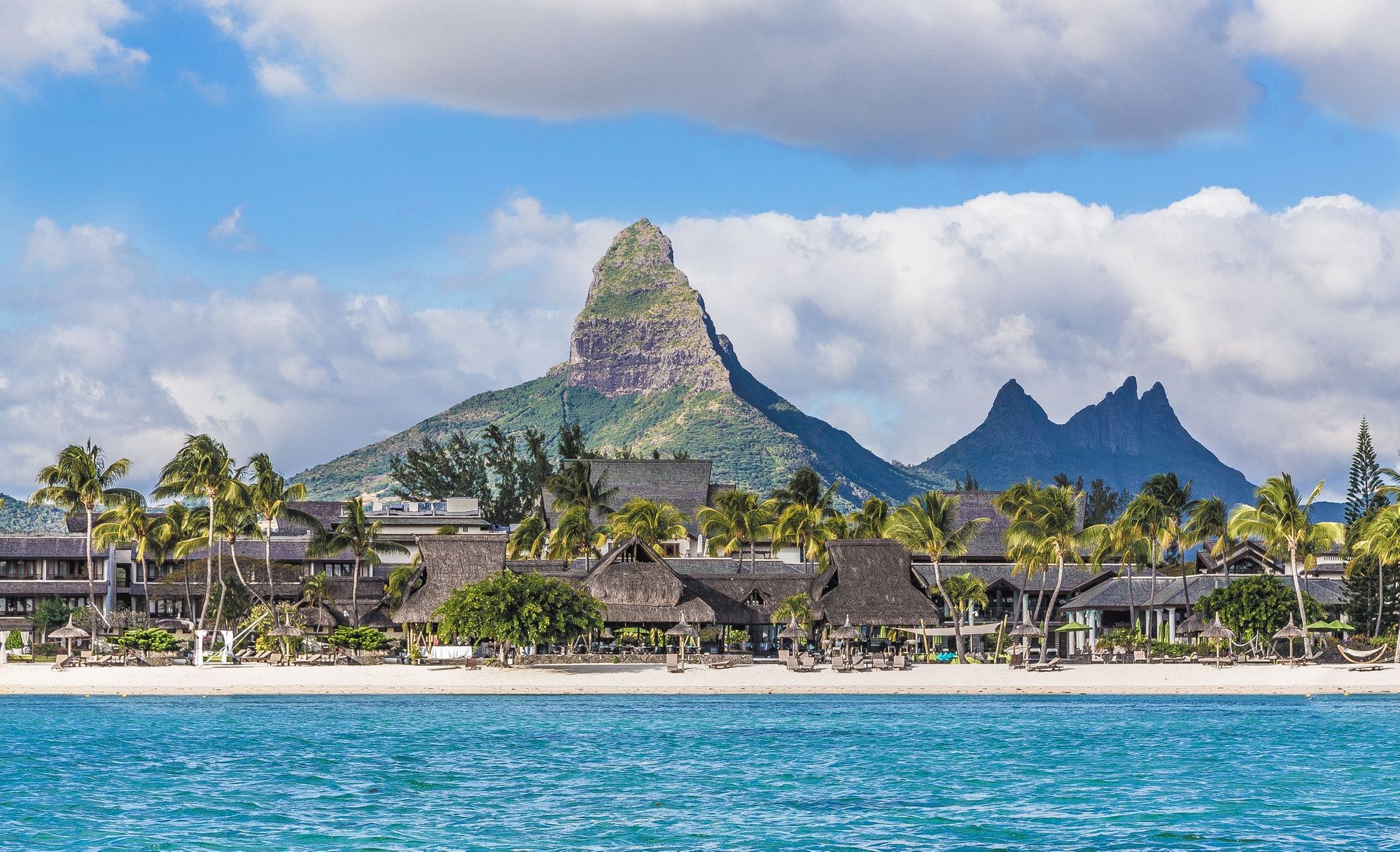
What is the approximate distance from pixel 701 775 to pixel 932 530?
32.1 metres

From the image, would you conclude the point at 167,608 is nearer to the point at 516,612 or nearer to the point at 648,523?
the point at 648,523

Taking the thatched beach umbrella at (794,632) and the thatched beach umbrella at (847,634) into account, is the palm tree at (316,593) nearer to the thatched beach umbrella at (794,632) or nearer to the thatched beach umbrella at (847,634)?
the thatched beach umbrella at (794,632)

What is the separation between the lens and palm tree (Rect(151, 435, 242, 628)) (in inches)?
2514

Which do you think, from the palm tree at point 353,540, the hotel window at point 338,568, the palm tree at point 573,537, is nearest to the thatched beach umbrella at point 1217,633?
the palm tree at point 573,537

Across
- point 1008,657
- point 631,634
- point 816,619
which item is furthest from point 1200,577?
point 631,634

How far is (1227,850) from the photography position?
23703 millimetres

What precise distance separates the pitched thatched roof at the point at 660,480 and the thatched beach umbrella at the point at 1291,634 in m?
35.7

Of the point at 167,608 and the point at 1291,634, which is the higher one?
the point at 167,608

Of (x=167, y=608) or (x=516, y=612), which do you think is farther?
(x=167, y=608)

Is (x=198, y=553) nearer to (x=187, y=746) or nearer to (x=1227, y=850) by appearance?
(x=187, y=746)

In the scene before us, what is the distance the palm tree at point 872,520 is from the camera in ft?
244

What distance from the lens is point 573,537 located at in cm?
7162

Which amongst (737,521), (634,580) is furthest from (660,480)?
(634,580)

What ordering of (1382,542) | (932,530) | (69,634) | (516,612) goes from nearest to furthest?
1. (516,612)
2. (1382,542)
3. (69,634)
4. (932,530)
